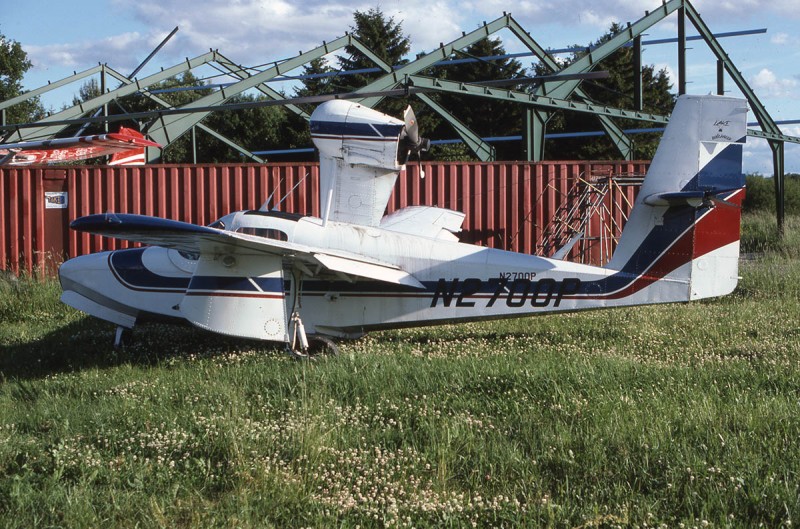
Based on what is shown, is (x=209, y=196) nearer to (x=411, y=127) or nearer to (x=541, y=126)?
(x=411, y=127)

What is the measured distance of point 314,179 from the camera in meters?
16.9

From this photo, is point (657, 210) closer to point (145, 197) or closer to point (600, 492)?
point (600, 492)

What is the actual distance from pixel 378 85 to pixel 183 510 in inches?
634

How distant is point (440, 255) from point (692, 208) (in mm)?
3139

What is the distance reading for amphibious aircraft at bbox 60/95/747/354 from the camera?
29.5 ft

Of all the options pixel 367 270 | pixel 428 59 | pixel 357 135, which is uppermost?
pixel 428 59

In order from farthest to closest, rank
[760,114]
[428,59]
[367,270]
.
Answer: [760,114], [428,59], [367,270]

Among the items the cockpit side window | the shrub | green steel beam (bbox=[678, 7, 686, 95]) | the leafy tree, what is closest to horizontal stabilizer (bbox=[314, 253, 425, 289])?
the cockpit side window

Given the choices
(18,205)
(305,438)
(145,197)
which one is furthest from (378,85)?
(305,438)

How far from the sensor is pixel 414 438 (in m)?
5.32

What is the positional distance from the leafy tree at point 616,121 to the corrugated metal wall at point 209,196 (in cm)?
2056

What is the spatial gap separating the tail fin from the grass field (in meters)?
0.90

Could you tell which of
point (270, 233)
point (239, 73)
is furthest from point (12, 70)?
point (270, 233)

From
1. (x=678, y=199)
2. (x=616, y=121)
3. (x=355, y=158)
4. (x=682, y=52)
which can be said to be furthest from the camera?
(x=616, y=121)
